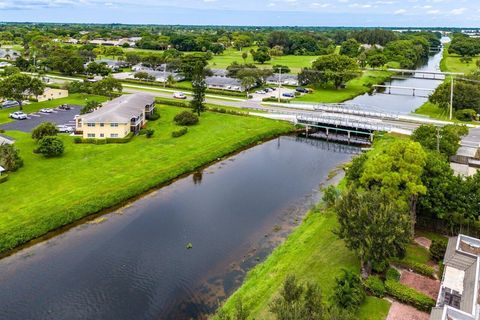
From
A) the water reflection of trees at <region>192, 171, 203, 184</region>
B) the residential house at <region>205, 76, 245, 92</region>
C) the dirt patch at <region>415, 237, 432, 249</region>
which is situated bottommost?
the dirt patch at <region>415, 237, 432, 249</region>

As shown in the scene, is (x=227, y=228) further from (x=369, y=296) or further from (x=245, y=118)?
(x=245, y=118)

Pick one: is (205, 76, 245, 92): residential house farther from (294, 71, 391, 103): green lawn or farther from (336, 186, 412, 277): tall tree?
(336, 186, 412, 277): tall tree

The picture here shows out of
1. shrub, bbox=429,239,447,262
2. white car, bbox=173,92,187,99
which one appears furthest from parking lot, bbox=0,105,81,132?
shrub, bbox=429,239,447,262

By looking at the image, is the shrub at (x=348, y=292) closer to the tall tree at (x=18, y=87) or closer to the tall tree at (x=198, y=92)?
the tall tree at (x=198, y=92)

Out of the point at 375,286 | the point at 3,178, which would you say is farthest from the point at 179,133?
the point at 375,286

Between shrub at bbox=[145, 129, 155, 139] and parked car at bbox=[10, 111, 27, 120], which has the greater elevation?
parked car at bbox=[10, 111, 27, 120]

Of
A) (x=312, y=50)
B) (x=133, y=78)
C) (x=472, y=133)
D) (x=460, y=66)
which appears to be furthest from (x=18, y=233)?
(x=312, y=50)

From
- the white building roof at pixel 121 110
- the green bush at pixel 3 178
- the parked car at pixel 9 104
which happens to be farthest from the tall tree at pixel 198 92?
the parked car at pixel 9 104
